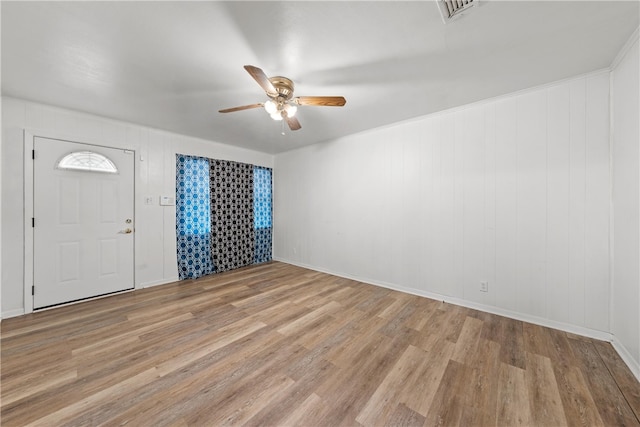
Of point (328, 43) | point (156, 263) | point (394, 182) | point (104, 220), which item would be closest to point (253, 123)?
point (328, 43)

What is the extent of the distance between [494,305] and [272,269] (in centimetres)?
368

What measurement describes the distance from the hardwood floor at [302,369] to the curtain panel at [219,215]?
1446mm

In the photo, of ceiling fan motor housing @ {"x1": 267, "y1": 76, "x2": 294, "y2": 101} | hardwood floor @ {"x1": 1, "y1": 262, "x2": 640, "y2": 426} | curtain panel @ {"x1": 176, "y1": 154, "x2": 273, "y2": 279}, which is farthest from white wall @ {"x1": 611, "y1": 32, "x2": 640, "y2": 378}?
curtain panel @ {"x1": 176, "y1": 154, "x2": 273, "y2": 279}

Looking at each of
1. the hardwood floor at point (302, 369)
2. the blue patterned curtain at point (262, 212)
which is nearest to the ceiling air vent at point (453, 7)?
the hardwood floor at point (302, 369)

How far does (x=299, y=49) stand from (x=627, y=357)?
3.70 m

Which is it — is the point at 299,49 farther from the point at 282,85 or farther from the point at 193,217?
the point at 193,217

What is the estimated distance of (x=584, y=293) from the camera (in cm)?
228

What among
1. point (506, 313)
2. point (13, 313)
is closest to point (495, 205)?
point (506, 313)

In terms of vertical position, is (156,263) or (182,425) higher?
(156,263)

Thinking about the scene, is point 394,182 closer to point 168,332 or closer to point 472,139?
point 472,139

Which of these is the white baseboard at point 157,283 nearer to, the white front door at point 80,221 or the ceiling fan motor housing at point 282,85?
the white front door at point 80,221

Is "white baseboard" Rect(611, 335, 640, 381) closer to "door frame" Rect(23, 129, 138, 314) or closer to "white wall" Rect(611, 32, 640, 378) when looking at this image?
"white wall" Rect(611, 32, 640, 378)

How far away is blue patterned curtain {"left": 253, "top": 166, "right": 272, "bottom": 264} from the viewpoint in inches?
204

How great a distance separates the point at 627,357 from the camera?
1.85 metres
